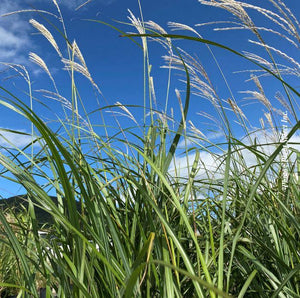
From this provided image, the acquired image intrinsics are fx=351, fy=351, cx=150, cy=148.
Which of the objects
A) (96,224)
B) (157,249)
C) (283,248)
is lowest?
(283,248)

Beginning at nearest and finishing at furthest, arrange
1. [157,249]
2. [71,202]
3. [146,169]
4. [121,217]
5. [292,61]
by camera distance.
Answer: [71,202], [157,249], [292,61], [121,217], [146,169]

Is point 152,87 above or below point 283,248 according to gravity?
above

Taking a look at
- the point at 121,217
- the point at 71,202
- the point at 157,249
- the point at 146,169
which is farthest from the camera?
the point at 146,169

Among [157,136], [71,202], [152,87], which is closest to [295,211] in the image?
[157,136]

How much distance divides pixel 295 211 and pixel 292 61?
0.72 m

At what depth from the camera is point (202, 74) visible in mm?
1556

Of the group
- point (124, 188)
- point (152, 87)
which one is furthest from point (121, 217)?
point (152, 87)

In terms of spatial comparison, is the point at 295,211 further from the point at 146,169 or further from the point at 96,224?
the point at 96,224

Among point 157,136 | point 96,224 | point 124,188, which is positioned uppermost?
point 157,136

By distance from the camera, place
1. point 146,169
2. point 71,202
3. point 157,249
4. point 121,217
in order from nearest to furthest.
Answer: point 71,202
point 157,249
point 121,217
point 146,169

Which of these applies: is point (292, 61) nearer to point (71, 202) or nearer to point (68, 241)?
point (71, 202)

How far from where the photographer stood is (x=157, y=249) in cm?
100

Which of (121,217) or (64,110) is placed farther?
(64,110)

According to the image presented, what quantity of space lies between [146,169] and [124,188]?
0.13 metres
